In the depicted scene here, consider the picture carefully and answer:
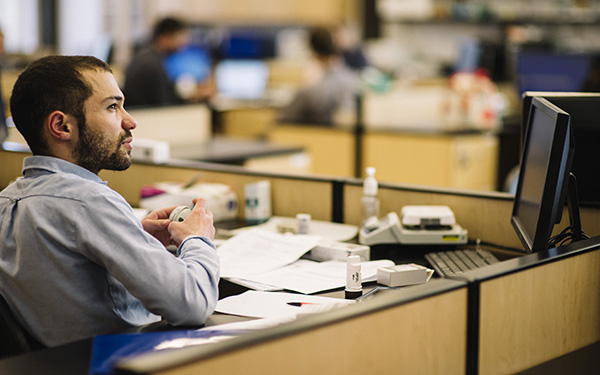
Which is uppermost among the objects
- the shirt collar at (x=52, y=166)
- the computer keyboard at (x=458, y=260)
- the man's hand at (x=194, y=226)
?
the shirt collar at (x=52, y=166)

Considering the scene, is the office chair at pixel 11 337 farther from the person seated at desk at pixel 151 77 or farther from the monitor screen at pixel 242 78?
the monitor screen at pixel 242 78

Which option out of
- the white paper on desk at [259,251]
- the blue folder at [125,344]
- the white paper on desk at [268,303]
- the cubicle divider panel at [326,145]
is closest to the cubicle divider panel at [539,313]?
the white paper on desk at [268,303]

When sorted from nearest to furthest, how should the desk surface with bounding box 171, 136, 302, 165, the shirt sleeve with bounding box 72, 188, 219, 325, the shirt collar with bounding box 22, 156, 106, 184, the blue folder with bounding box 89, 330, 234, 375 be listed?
1. the blue folder with bounding box 89, 330, 234, 375
2. the shirt sleeve with bounding box 72, 188, 219, 325
3. the shirt collar with bounding box 22, 156, 106, 184
4. the desk surface with bounding box 171, 136, 302, 165

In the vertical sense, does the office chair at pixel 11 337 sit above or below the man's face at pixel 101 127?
below

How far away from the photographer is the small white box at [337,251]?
2119 millimetres

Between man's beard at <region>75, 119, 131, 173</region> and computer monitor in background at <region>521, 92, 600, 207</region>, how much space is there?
1083 mm

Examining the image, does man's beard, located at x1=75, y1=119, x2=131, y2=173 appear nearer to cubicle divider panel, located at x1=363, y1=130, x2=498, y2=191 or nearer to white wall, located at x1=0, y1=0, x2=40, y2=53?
cubicle divider panel, located at x1=363, y1=130, x2=498, y2=191

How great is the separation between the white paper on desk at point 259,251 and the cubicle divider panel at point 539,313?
727 millimetres

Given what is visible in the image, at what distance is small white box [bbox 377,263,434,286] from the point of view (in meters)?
1.85

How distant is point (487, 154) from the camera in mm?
4977

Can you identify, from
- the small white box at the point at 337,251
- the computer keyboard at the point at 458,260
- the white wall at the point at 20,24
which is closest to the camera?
the computer keyboard at the point at 458,260

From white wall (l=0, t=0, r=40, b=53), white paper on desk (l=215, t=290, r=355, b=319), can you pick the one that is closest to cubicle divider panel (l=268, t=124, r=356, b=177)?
white paper on desk (l=215, t=290, r=355, b=319)

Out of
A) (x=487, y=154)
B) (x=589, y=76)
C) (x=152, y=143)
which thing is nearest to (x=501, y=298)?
(x=152, y=143)

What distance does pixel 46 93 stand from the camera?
4.91 feet
